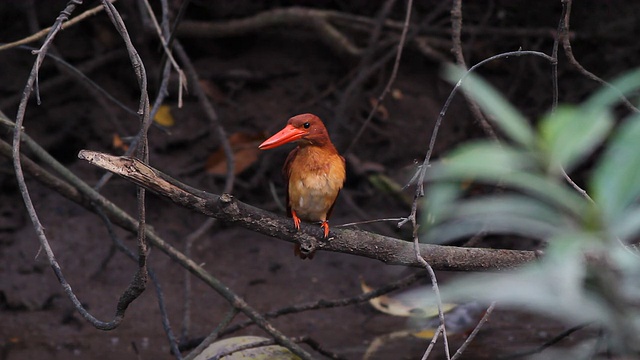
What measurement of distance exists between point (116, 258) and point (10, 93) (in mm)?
1275

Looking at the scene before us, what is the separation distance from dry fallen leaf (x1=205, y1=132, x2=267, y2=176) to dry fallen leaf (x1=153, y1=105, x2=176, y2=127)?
47 cm

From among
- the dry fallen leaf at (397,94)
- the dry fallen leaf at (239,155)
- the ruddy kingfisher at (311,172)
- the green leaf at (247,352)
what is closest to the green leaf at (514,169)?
the ruddy kingfisher at (311,172)

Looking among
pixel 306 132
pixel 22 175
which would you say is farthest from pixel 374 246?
pixel 22 175

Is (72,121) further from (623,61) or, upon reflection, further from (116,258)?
(623,61)

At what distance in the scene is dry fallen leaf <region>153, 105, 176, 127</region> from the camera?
539cm

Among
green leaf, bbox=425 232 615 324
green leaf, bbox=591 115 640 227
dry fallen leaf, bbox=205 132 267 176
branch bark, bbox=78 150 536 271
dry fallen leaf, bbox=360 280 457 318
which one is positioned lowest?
dry fallen leaf, bbox=360 280 457 318

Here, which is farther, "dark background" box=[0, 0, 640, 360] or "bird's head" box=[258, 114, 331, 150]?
"dark background" box=[0, 0, 640, 360]

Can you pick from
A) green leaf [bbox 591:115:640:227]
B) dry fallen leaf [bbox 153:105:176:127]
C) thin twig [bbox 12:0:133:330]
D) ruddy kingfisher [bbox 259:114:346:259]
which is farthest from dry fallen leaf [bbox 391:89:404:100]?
green leaf [bbox 591:115:640:227]

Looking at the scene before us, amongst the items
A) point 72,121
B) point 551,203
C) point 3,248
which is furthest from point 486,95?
point 72,121

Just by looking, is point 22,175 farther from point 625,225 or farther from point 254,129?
point 254,129

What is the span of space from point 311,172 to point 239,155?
2.01m

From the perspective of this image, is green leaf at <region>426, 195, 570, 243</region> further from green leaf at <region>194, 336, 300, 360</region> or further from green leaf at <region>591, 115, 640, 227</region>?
green leaf at <region>194, 336, 300, 360</region>

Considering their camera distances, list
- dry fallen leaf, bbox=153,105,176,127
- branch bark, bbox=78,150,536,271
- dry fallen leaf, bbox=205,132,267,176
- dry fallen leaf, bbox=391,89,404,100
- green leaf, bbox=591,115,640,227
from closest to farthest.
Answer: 1. green leaf, bbox=591,115,640,227
2. branch bark, bbox=78,150,536,271
3. dry fallen leaf, bbox=205,132,267,176
4. dry fallen leaf, bbox=153,105,176,127
5. dry fallen leaf, bbox=391,89,404,100

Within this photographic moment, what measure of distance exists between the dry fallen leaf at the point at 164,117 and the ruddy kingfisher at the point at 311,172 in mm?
2293
